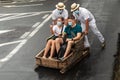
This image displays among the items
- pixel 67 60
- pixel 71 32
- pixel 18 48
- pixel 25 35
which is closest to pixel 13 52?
pixel 18 48

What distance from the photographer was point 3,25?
20.7 metres

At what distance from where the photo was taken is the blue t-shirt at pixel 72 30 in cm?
1465

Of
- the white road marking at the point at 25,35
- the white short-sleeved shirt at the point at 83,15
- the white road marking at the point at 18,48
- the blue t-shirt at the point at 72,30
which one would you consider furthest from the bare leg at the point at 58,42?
the white road marking at the point at 25,35

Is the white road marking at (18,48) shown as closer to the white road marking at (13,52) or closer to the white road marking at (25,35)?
the white road marking at (13,52)

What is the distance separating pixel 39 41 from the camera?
1777cm

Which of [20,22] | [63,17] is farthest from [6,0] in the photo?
[63,17]

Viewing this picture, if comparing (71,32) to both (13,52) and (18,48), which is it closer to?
(13,52)

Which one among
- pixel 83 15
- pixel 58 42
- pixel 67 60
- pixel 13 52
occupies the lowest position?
pixel 13 52

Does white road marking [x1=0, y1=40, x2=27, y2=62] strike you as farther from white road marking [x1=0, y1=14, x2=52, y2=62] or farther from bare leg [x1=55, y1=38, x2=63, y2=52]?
bare leg [x1=55, y1=38, x2=63, y2=52]

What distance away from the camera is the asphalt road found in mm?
14086

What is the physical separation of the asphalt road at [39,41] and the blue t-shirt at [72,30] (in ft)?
3.61

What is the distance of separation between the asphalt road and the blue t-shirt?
110cm

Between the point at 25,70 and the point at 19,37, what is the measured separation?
13.6 feet

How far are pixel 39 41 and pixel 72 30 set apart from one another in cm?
337
